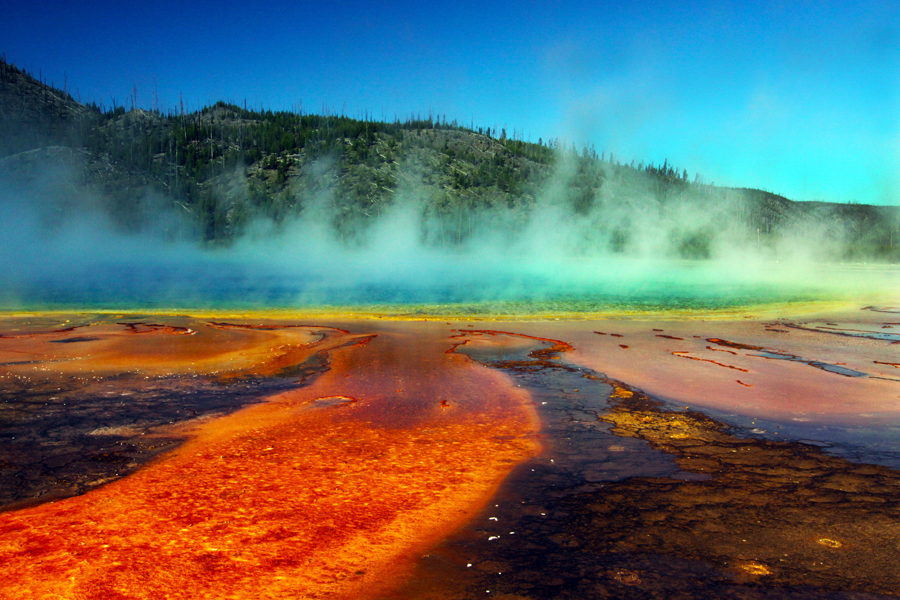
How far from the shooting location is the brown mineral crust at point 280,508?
134 inches

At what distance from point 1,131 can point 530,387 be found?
162 metres

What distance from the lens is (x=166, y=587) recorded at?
3271 mm

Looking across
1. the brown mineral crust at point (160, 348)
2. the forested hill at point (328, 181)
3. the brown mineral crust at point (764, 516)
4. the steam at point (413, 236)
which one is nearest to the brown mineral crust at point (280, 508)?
the brown mineral crust at point (764, 516)

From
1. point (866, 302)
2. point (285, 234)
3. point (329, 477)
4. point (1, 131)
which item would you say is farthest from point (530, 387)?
point (1, 131)

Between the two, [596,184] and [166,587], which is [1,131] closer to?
[596,184]

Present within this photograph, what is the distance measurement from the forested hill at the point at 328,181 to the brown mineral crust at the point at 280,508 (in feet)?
318

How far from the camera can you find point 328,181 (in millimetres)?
111562

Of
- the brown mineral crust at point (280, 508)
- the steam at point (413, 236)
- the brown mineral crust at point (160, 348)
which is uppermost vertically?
the steam at point (413, 236)

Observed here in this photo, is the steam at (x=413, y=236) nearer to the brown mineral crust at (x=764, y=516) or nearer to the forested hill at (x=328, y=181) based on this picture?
the forested hill at (x=328, y=181)

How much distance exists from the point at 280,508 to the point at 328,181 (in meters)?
113

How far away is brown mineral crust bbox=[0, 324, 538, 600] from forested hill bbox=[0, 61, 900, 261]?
97.0 meters

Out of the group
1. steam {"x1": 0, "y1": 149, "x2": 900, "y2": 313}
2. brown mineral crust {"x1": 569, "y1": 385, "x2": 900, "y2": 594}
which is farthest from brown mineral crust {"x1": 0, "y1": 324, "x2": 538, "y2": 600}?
steam {"x1": 0, "y1": 149, "x2": 900, "y2": 313}

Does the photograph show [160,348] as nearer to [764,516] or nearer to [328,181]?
[764,516]

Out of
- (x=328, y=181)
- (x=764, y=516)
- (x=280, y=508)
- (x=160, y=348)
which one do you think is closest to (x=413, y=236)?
(x=328, y=181)
